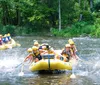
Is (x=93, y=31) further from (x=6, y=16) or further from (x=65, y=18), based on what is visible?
(x=6, y=16)

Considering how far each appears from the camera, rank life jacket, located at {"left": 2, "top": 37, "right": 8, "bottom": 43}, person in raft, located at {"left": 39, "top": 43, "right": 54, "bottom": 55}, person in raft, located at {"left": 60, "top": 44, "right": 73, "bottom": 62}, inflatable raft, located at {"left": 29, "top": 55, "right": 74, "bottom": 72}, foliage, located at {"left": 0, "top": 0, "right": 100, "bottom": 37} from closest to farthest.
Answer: inflatable raft, located at {"left": 29, "top": 55, "right": 74, "bottom": 72}, person in raft, located at {"left": 39, "top": 43, "right": 54, "bottom": 55}, person in raft, located at {"left": 60, "top": 44, "right": 73, "bottom": 62}, life jacket, located at {"left": 2, "top": 37, "right": 8, "bottom": 43}, foliage, located at {"left": 0, "top": 0, "right": 100, "bottom": 37}

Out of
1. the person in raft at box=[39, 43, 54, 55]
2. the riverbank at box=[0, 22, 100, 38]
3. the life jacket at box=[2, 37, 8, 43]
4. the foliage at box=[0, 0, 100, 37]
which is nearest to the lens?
the person in raft at box=[39, 43, 54, 55]

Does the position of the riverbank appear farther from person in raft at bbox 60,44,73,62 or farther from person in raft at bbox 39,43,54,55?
person in raft at bbox 39,43,54,55

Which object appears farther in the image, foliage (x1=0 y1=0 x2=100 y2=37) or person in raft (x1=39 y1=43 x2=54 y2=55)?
foliage (x1=0 y1=0 x2=100 y2=37)

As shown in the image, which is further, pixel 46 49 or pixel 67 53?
pixel 67 53

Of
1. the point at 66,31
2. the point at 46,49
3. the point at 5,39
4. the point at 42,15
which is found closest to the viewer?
the point at 46,49

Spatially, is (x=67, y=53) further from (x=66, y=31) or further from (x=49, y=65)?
(x=66, y=31)

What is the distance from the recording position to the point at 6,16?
41.8 metres

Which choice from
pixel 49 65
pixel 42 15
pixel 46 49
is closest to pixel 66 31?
pixel 42 15

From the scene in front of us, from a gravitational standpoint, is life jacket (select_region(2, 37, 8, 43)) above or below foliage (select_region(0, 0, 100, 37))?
below

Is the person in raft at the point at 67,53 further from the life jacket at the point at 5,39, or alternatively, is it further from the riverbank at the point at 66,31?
the riverbank at the point at 66,31

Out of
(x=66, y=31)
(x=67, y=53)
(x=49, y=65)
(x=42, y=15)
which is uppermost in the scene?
(x=42, y=15)

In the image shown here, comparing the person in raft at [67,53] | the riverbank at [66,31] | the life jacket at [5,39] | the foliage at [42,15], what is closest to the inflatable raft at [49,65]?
the person in raft at [67,53]

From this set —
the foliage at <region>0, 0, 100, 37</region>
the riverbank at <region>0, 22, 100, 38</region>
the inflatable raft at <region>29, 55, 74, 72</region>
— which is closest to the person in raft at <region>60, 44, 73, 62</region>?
the inflatable raft at <region>29, 55, 74, 72</region>
